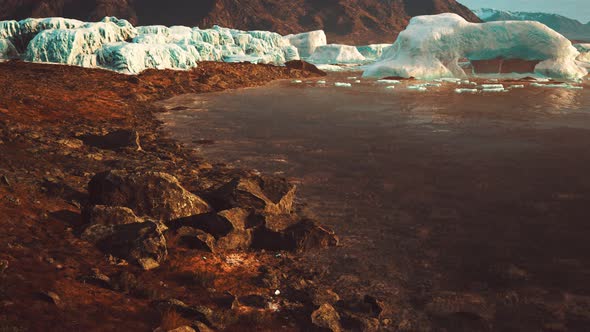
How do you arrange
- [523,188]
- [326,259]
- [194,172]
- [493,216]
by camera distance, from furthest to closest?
[194,172]
[523,188]
[493,216]
[326,259]

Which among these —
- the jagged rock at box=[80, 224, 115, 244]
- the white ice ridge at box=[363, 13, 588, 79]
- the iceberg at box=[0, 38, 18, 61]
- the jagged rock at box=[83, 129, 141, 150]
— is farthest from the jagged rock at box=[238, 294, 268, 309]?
the white ice ridge at box=[363, 13, 588, 79]

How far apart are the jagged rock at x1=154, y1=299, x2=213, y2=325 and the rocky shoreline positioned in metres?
0.01

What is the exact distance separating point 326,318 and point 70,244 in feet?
11.1

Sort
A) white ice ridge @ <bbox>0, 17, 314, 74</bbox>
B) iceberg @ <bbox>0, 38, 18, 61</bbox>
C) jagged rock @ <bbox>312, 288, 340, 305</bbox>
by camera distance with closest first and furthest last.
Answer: jagged rock @ <bbox>312, 288, 340, 305</bbox>
white ice ridge @ <bbox>0, 17, 314, 74</bbox>
iceberg @ <bbox>0, 38, 18, 61</bbox>

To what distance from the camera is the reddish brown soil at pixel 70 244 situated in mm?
4027

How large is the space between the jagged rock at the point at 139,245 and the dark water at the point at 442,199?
217cm

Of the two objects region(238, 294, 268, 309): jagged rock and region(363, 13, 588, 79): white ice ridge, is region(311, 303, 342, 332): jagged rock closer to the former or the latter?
region(238, 294, 268, 309): jagged rock

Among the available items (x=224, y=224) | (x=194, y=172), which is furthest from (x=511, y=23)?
(x=224, y=224)

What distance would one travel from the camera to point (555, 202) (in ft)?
27.7

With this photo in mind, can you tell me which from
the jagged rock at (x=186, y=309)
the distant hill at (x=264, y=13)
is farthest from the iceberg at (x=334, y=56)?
the jagged rock at (x=186, y=309)

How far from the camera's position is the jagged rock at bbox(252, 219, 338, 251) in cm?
655

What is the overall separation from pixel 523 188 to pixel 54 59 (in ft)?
90.2

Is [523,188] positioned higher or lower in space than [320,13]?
lower

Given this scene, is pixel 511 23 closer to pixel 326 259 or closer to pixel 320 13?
pixel 326 259
